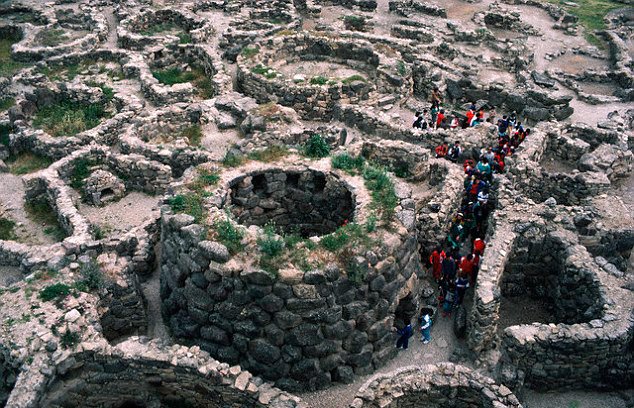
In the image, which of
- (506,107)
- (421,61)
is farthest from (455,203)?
(421,61)

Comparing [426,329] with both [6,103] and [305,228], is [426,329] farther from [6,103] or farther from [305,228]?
[6,103]

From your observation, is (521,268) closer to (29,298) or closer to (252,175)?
(252,175)

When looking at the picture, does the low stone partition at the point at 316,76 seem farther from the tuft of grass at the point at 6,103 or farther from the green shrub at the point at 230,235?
the green shrub at the point at 230,235

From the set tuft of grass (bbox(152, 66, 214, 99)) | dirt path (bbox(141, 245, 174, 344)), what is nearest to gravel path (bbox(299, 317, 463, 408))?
dirt path (bbox(141, 245, 174, 344))

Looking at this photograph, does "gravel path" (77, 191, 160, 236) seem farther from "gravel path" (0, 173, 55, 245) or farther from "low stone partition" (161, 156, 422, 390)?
"low stone partition" (161, 156, 422, 390)

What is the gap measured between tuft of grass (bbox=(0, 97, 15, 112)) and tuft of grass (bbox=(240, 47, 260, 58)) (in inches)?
488

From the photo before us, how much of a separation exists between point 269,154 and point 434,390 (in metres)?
9.95

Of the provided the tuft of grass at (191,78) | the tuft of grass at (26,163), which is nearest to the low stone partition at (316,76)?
the tuft of grass at (191,78)

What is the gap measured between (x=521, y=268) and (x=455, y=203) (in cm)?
346

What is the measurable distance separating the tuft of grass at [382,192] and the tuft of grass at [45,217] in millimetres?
11676

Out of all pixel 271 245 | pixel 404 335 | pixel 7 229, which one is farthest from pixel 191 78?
pixel 404 335

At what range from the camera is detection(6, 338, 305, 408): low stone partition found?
1489 cm

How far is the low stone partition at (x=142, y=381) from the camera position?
14891 millimetres

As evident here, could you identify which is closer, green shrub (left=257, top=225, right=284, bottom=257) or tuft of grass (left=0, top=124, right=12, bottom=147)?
green shrub (left=257, top=225, right=284, bottom=257)
